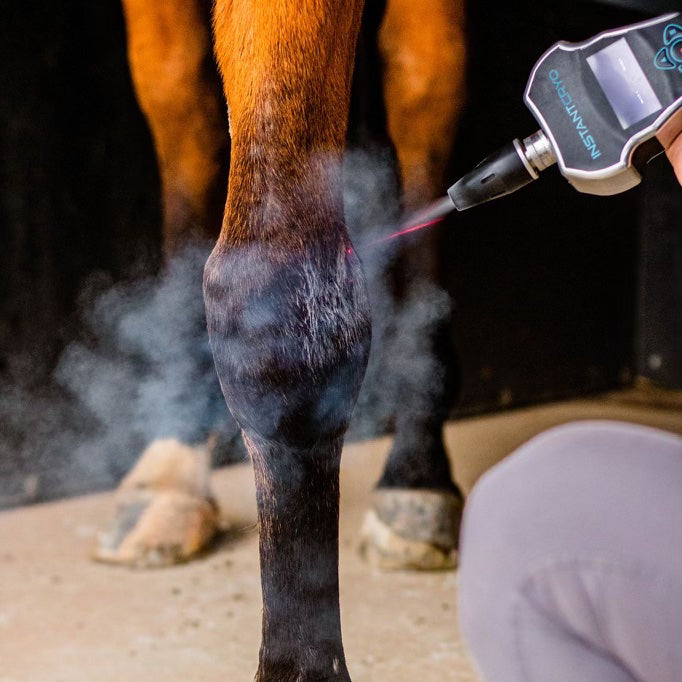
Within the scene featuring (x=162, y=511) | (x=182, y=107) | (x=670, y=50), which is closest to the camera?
(x=670, y=50)

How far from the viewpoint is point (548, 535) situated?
282 millimetres

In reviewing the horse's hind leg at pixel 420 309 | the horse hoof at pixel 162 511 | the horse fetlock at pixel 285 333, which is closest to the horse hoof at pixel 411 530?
the horse's hind leg at pixel 420 309

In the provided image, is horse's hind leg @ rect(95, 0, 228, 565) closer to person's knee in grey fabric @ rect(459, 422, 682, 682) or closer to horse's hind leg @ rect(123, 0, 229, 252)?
horse's hind leg @ rect(123, 0, 229, 252)

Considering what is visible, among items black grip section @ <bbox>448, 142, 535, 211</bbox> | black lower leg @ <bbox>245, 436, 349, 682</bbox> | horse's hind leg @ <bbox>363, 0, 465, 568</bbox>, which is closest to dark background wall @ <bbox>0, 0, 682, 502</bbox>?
horse's hind leg @ <bbox>363, 0, 465, 568</bbox>

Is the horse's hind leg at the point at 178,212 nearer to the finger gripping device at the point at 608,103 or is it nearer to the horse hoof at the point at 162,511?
the horse hoof at the point at 162,511

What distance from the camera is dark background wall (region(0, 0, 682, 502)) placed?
0.81 metres

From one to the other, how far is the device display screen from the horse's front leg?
18 centimetres

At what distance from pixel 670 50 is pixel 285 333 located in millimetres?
274

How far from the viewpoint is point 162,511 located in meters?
0.85

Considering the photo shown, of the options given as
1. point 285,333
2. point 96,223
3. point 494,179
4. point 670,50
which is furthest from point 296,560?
point 96,223

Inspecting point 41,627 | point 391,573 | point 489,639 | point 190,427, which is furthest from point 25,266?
point 489,639

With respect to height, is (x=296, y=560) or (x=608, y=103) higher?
(x=608, y=103)

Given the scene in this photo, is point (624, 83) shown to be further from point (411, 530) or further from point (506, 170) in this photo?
point (411, 530)

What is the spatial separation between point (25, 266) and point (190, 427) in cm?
29
